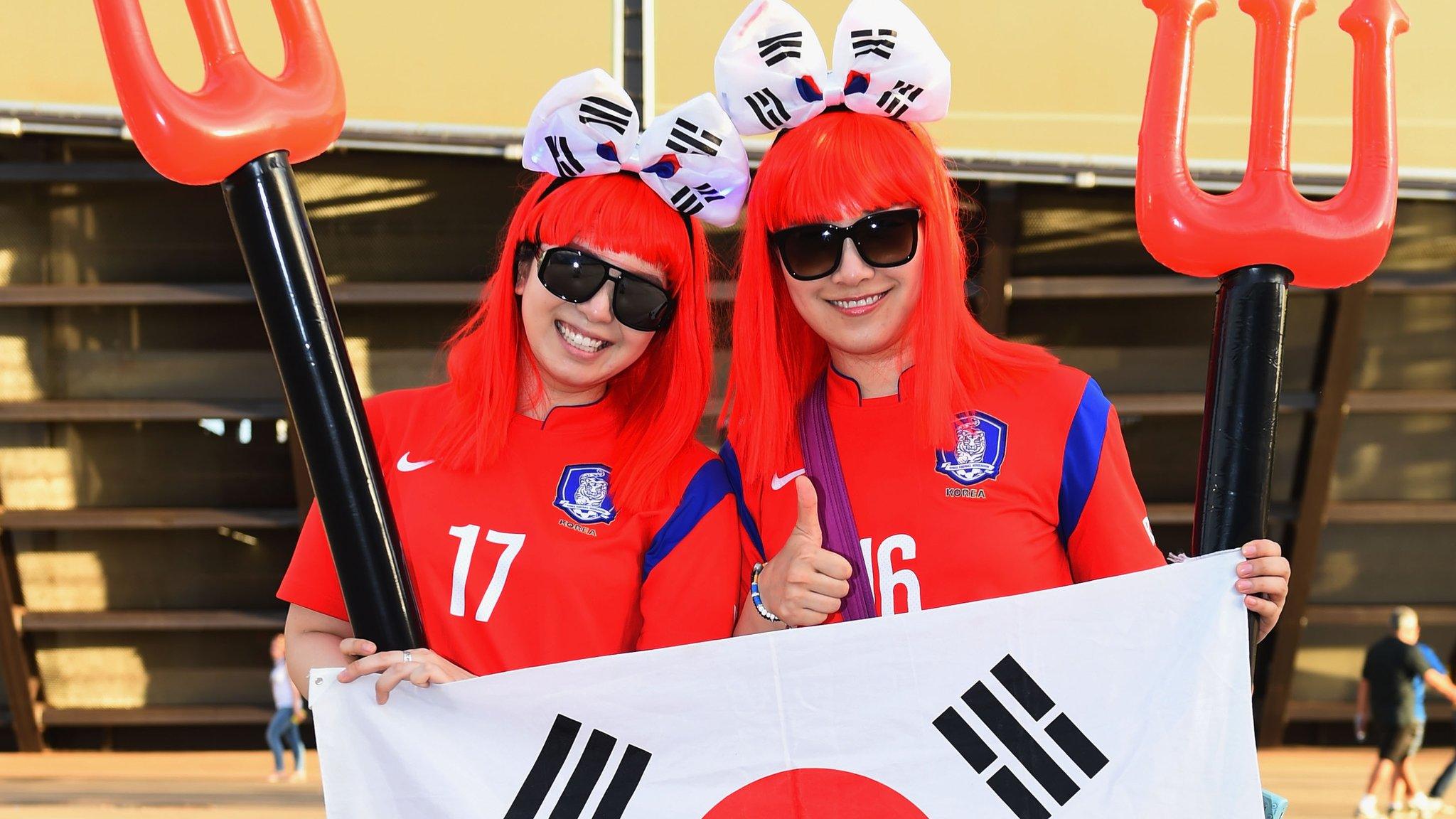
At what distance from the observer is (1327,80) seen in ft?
18.0

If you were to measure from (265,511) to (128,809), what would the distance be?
227 centimetres

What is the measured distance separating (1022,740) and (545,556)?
84 centimetres

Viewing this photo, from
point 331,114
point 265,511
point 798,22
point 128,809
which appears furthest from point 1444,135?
point 128,809

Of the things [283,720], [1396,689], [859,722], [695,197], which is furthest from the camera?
[283,720]

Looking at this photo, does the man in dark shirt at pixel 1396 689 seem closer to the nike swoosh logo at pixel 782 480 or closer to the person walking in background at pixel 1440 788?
the person walking in background at pixel 1440 788

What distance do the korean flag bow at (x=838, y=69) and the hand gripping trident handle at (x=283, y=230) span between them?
749 millimetres

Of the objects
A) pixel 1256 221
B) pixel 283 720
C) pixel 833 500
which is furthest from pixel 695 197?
pixel 283 720

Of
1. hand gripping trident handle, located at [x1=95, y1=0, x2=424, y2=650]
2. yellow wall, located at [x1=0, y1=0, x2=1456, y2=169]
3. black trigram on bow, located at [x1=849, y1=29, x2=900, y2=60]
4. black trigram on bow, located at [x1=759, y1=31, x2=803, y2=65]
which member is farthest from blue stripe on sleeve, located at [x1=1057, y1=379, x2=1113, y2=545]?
yellow wall, located at [x1=0, y1=0, x2=1456, y2=169]

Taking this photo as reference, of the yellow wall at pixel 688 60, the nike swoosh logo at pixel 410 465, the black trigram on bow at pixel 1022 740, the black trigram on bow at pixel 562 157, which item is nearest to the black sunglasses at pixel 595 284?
the black trigram on bow at pixel 562 157

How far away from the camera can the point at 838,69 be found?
2211 mm

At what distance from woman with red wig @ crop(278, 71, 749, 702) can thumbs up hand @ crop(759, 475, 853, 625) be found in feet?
0.60

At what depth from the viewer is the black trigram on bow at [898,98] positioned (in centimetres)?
220

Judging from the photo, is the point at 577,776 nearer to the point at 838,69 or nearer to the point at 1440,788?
the point at 838,69

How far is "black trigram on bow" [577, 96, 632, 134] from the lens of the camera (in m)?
2.29
